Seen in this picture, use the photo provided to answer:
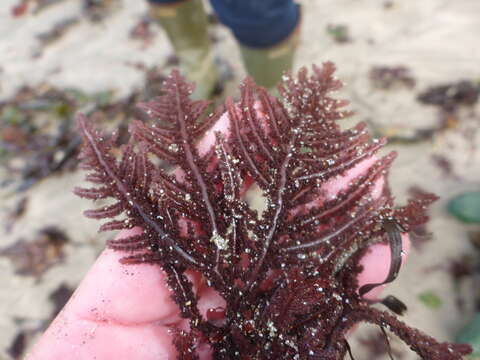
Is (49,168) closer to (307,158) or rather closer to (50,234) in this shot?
(50,234)

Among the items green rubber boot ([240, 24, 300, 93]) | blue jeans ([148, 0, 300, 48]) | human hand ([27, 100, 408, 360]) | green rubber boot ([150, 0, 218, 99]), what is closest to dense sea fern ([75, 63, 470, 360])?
human hand ([27, 100, 408, 360])

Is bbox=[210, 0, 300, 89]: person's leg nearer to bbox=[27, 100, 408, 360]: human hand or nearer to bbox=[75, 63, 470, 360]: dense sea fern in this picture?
bbox=[75, 63, 470, 360]: dense sea fern

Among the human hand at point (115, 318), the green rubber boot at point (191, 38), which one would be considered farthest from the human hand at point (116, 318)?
the green rubber boot at point (191, 38)

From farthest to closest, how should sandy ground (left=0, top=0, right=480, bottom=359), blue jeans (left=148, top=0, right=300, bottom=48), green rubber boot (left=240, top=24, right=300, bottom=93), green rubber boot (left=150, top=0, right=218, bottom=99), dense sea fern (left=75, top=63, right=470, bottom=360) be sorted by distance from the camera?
green rubber boot (left=150, top=0, right=218, bottom=99), green rubber boot (left=240, top=24, right=300, bottom=93), blue jeans (left=148, top=0, right=300, bottom=48), sandy ground (left=0, top=0, right=480, bottom=359), dense sea fern (left=75, top=63, right=470, bottom=360)

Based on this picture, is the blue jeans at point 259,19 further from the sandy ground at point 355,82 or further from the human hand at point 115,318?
the human hand at point 115,318

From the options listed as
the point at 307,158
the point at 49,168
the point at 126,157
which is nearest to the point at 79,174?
the point at 49,168

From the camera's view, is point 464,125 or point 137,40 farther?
point 137,40

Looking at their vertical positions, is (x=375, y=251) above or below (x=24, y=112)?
below

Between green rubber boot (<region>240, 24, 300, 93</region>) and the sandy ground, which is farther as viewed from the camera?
green rubber boot (<region>240, 24, 300, 93</region>)
